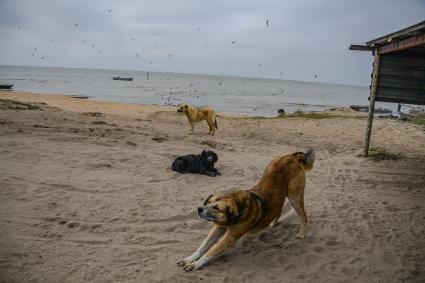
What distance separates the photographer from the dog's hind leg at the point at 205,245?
14.6 feet

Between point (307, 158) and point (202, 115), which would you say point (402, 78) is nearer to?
point (307, 158)

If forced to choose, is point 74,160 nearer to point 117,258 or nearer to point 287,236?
point 117,258

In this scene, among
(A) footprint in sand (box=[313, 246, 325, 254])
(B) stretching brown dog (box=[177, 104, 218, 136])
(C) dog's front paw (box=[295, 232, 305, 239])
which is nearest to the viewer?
(A) footprint in sand (box=[313, 246, 325, 254])

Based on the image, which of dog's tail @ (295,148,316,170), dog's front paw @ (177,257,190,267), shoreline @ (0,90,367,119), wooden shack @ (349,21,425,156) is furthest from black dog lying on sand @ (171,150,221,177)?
shoreline @ (0,90,367,119)

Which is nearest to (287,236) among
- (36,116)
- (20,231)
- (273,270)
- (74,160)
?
(273,270)

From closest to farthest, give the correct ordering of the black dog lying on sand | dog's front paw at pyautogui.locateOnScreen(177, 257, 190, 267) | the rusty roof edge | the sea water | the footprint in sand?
dog's front paw at pyautogui.locateOnScreen(177, 257, 190, 267) < the footprint in sand < the rusty roof edge < the black dog lying on sand < the sea water

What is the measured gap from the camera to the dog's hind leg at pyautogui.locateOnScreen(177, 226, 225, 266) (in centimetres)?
445

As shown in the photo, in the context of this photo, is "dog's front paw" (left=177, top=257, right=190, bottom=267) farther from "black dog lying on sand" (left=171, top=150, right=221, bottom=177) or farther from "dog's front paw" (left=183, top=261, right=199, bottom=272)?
"black dog lying on sand" (left=171, top=150, right=221, bottom=177)

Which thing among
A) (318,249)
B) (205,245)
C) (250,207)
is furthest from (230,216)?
(318,249)

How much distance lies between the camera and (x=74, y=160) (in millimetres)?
8055

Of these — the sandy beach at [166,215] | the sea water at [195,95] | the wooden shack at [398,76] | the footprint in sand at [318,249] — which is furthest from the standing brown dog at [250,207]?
the sea water at [195,95]

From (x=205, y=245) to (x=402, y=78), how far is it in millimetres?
8036

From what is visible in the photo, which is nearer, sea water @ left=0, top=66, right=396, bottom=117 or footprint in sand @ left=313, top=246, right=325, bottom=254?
footprint in sand @ left=313, top=246, right=325, bottom=254

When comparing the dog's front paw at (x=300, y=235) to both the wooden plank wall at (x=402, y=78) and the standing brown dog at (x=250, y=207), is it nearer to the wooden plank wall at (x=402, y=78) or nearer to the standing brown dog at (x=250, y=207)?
the standing brown dog at (x=250, y=207)
